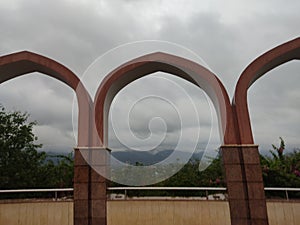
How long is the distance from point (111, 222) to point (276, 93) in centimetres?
546

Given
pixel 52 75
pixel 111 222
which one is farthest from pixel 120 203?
pixel 52 75

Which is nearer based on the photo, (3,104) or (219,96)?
(219,96)

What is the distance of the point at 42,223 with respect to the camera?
5.98 m

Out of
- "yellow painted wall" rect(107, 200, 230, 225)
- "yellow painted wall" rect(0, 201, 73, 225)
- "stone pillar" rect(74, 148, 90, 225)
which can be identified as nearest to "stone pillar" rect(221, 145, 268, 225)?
"yellow painted wall" rect(107, 200, 230, 225)

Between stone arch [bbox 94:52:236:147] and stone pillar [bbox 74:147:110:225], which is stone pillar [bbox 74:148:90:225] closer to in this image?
stone pillar [bbox 74:147:110:225]

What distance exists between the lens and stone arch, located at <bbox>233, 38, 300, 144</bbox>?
4.45 m

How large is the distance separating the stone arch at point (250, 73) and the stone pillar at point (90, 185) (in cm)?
239

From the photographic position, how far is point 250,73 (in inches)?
182

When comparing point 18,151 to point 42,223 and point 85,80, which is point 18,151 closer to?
point 42,223

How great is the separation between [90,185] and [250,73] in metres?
3.36

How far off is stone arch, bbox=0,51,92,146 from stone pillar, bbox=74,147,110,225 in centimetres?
24

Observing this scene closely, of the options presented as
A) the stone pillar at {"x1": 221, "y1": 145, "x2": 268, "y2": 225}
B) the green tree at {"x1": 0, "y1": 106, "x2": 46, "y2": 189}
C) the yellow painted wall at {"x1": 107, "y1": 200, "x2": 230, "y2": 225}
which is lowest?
the yellow painted wall at {"x1": 107, "y1": 200, "x2": 230, "y2": 225}

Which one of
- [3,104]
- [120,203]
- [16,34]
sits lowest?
[120,203]

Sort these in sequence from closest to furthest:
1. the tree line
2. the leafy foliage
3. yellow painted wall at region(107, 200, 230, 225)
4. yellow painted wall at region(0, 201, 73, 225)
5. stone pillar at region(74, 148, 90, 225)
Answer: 1. stone pillar at region(74, 148, 90, 225)
2. yellow painted wall at region(107, 200, 230, 225)
3. yellow painted wall at region(0, 201, 73, 225)
4. the tree line
5. the leafy foliage
